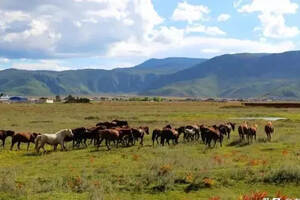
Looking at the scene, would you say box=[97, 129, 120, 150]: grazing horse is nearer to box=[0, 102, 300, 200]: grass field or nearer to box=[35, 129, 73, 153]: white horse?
box=[35, 129, 73, 153]: white horse

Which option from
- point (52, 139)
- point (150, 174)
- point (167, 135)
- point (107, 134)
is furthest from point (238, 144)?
point (150, 174)

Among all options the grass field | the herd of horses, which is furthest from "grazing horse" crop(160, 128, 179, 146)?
the grass field

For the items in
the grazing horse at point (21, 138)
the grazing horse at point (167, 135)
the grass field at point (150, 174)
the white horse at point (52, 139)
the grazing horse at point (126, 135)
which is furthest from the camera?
the grazing horse at point (167, 135)

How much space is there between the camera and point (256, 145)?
30078mm

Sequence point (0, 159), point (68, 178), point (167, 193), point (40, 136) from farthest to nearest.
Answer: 1. point (40, 136)
2. point (0, 159)
3. point (68, 178)
4. point (167, 193)

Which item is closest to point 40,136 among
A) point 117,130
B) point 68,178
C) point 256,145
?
point 117,130

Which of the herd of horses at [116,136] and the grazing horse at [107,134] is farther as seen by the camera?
the grazing horse at [107,134]

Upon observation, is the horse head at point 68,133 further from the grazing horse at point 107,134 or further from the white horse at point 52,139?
the grazing horse at point 107,134

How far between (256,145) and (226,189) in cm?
1346

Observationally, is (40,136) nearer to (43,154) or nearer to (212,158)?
(43,154)

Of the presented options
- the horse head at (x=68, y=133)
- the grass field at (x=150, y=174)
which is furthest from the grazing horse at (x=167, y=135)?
the horse head at (x=68, y=133)

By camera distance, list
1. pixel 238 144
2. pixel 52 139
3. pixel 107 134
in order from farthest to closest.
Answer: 1. pixel 238 144
2. pixel 107 134
3. pixel 52 139

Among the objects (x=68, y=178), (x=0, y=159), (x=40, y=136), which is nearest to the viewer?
(x=68, y=178)

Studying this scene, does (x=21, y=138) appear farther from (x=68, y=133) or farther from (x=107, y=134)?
(x=107, y=134)
